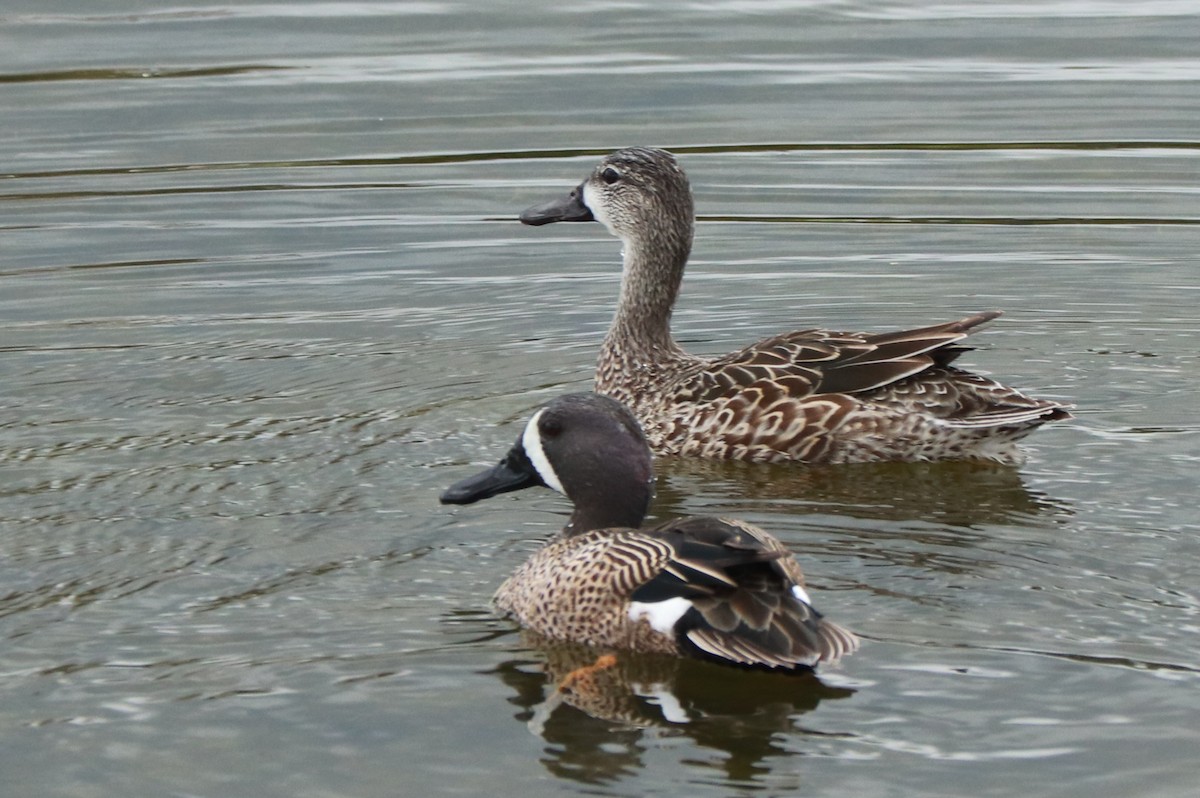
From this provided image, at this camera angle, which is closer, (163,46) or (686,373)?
(686,373)

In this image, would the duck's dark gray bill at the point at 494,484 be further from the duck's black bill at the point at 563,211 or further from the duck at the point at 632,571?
the duck's black bill at the point at 563,211

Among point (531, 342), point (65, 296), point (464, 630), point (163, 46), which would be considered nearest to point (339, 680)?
point (464, 630)

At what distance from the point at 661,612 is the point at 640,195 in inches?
179

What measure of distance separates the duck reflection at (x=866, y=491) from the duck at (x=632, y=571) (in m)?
1.36

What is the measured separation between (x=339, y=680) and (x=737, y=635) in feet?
4.62

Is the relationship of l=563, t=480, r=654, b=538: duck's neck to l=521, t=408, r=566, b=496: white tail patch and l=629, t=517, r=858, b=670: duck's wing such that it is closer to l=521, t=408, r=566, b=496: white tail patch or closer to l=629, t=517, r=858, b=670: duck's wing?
l=521, t=408, r=566, b=496: white tail patch

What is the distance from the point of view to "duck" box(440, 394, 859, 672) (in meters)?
7.09

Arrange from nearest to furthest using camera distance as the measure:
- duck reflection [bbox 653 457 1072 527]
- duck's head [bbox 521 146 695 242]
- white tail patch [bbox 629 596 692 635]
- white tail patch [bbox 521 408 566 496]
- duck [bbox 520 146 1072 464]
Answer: white tail patch [bbox 629 596 692 635]
white tail patch [bbox 521 408 566 496]
duck reflection [bbox 653 457 1072 527]
duck [bbox 520 146 1072 464]
duck's head [bbox 521 146 695 242]

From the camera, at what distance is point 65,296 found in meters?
13.2

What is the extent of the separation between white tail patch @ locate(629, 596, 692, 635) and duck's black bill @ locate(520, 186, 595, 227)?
186 inches

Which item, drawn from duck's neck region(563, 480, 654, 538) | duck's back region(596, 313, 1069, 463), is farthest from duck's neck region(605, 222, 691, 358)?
duck's neck region(563, 480, 654, 538)

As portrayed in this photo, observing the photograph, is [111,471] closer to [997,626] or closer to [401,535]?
[401,535]

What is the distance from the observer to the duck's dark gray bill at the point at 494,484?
842 cm

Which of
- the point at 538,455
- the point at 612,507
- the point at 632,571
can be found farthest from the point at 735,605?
the point at 538,455
